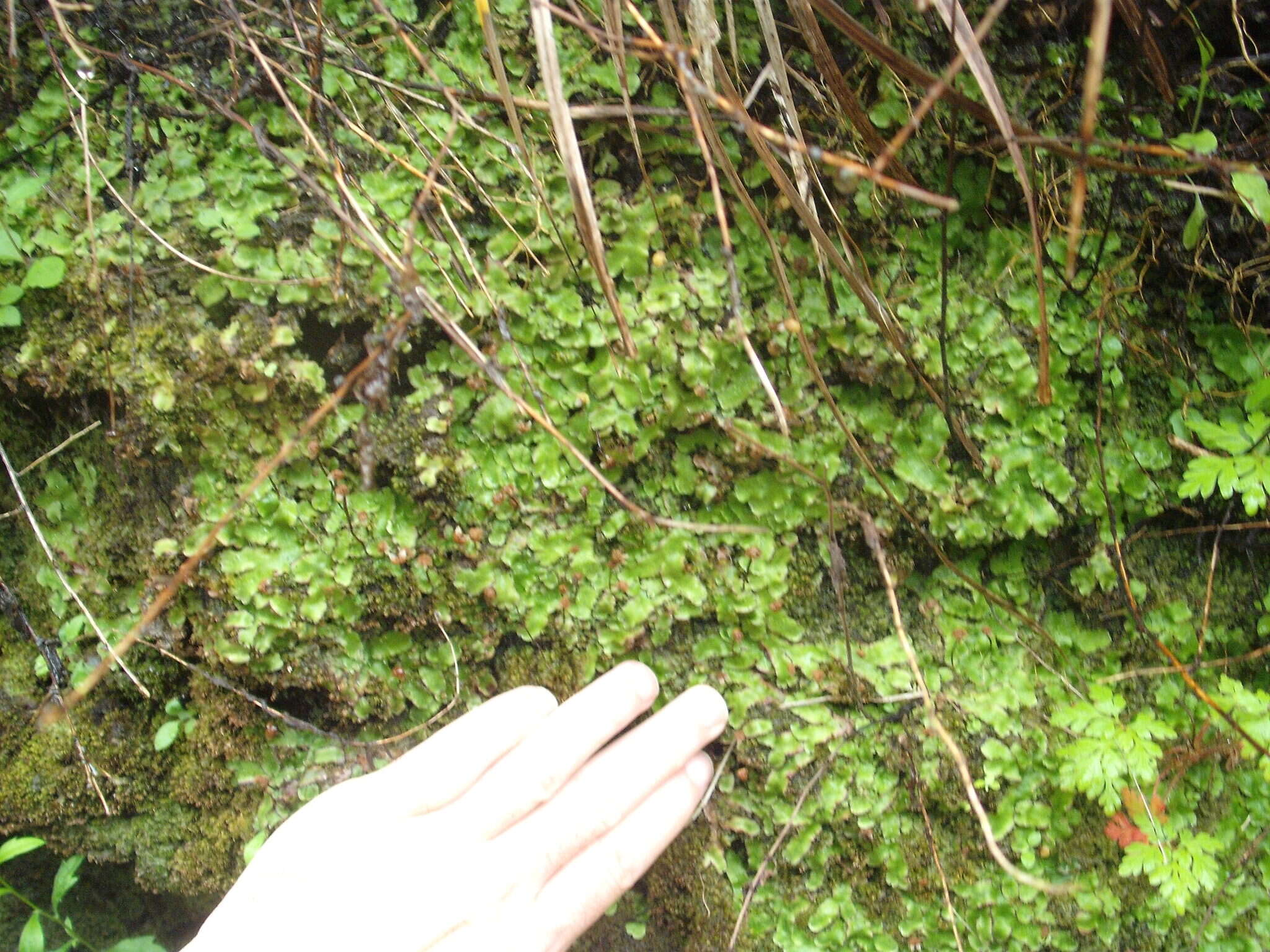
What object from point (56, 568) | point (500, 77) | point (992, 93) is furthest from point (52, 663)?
point (992, 93)

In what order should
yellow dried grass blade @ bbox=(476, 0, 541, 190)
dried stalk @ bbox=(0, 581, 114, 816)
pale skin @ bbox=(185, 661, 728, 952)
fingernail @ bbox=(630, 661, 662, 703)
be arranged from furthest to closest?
dried stalk @ bbox=(0, 581, 114, 816) < fingernail @ bbox=(630, 661, 662, 703) < pale skin @ bbox=(185, 661, 728, 952) < yellow dried grass blade @ bbox=(476, 0, 541, 190)

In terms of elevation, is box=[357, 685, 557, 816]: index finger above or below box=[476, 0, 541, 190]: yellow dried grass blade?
below

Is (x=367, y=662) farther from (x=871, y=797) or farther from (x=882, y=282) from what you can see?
(x=882, y=282)

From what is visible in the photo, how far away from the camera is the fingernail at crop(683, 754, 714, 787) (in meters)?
2.41

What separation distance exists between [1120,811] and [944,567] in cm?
83

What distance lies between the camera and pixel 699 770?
Result: 2.43 metres

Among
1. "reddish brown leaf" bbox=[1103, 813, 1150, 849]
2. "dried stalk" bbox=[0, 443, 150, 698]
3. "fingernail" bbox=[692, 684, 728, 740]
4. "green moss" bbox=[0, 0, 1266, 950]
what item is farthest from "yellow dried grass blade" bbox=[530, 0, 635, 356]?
"reddish brown leaf" bbox=[1103, 813, 1150, 849]

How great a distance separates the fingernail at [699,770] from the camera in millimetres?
2408

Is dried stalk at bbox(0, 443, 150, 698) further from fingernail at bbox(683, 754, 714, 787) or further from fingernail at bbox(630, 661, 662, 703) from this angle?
fingernail at bbox(683, 754, 714, 787)

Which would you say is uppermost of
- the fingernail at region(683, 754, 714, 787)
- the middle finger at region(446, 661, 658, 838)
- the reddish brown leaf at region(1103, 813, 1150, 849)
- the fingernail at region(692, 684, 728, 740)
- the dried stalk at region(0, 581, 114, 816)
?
the dried stalk at region(0, 581, 114, 816)

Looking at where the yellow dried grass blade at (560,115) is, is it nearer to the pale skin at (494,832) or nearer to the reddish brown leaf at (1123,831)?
the pale skin at (494,832)

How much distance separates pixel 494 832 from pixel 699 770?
60 centimetres

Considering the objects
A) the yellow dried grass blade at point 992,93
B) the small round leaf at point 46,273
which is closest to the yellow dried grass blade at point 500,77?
the yellow dried grass blade at point 992,93

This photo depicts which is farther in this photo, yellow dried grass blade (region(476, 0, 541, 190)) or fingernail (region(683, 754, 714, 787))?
fingernail (region(683, 754, 714, 787))
